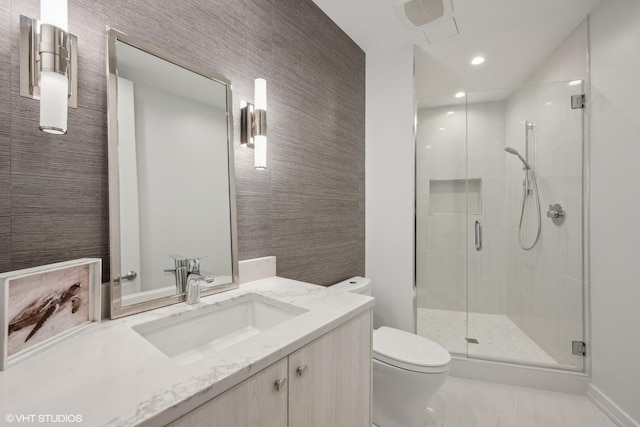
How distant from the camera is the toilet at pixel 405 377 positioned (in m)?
1.46

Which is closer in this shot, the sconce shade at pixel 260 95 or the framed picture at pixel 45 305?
the framed picture at pixel 45 305

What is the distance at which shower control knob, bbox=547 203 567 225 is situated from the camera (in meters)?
2.12

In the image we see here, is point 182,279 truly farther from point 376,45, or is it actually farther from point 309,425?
point 376,45

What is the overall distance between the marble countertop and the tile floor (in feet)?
4.52

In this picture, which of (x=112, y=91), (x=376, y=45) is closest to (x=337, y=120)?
(x=376, y=45)

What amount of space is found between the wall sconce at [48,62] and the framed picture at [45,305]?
0.36 m

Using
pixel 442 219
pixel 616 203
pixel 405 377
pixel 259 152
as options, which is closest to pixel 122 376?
pixel 259 152

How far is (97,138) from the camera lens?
93 centimetres

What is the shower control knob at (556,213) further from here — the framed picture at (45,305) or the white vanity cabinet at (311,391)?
the framed picture at (45,305)

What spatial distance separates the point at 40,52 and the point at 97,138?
0.25m

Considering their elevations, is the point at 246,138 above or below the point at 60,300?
above

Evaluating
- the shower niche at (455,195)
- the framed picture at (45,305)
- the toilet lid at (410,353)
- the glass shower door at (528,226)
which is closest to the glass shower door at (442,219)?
the shower niche at (455,195)

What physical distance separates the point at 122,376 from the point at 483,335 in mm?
2585

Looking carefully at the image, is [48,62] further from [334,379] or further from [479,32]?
[479,32]
